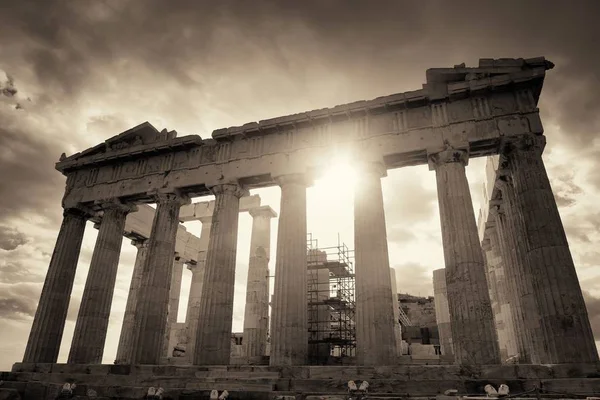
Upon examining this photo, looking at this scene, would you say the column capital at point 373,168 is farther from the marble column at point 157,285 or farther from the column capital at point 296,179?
the marble column at point 157,285

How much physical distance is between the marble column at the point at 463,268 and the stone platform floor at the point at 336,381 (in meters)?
1.04

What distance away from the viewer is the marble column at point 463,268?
12531mm

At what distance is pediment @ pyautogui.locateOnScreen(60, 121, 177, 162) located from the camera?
20688mm

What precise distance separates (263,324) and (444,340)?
10.1 metres

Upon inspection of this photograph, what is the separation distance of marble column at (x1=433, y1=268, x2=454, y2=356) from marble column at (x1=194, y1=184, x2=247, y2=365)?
1152 cm

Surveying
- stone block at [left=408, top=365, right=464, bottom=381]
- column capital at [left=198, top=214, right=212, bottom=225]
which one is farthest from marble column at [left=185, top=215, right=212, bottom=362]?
stone block at [left=408, top=365, right=464, bottom=381]

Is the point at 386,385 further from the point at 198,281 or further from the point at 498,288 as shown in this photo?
the point at 198,281

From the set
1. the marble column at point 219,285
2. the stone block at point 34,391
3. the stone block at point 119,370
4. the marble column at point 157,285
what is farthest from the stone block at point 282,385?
the marble column at point 157,285

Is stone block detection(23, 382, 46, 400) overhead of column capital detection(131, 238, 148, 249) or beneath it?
beneath

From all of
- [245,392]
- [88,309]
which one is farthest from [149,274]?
[245,392]

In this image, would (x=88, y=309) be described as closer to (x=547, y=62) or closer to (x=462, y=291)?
(x=462, y=291)

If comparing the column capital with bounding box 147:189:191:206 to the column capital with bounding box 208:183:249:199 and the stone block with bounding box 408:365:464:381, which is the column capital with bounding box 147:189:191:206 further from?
the stone block with bounding box 408:365:464:381

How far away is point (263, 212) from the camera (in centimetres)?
2528

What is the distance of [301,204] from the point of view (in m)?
16.8
